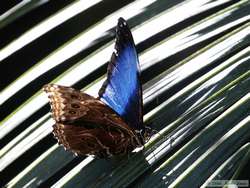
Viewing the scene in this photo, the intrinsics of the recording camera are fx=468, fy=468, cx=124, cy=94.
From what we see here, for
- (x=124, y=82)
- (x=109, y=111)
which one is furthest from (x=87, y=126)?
(x=124, y=82)

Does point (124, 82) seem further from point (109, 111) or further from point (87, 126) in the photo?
point (87, 126)

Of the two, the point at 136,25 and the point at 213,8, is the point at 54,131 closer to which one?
the point at 136,25

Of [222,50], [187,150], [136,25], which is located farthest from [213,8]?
[187,150]
